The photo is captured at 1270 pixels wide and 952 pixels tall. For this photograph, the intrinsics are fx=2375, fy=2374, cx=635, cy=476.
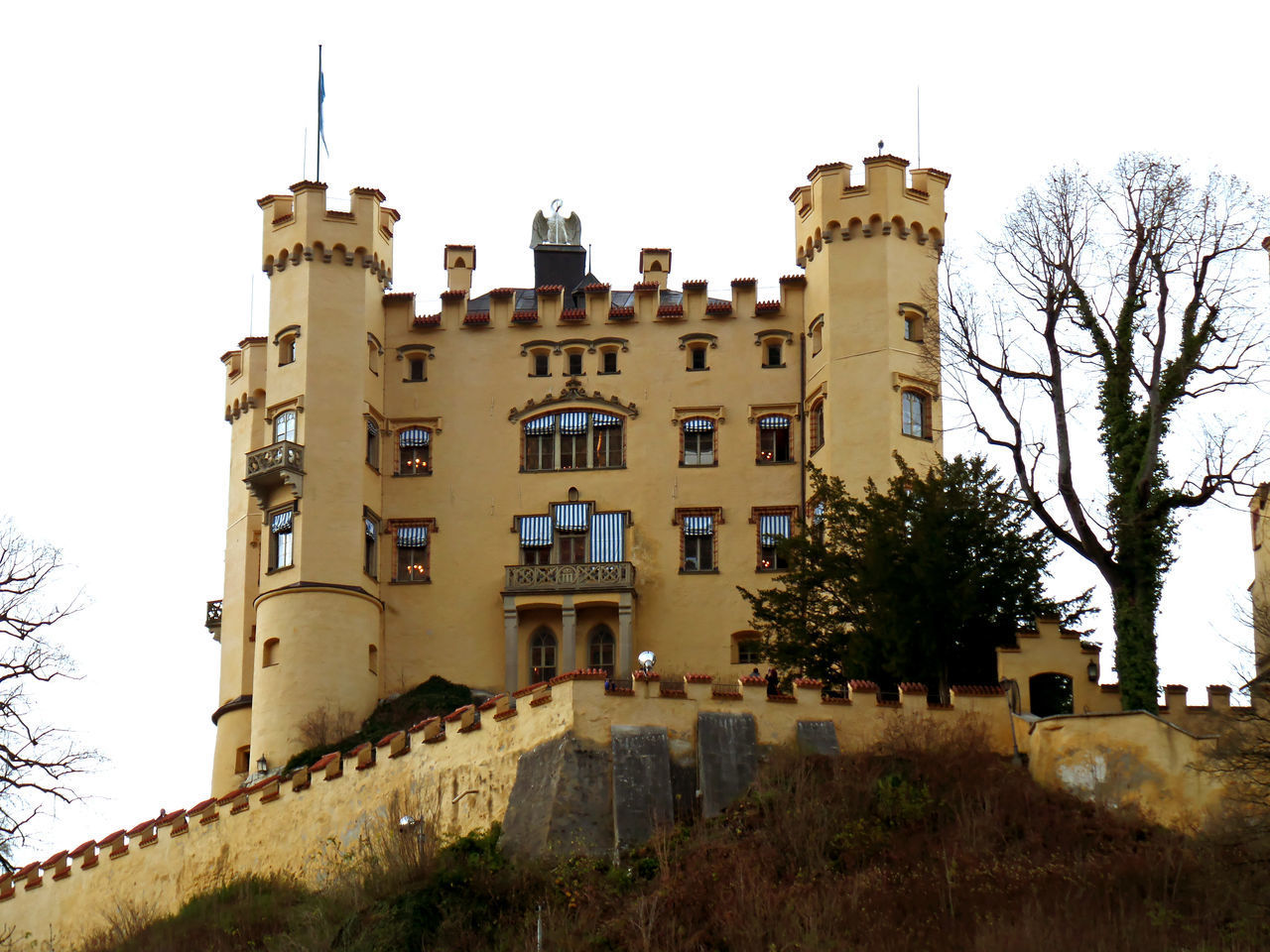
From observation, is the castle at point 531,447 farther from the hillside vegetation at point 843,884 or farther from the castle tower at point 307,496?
the hillside vegetation at point 843,884

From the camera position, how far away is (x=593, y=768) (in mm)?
45531

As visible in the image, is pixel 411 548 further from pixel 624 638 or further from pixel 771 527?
pixel 771 527

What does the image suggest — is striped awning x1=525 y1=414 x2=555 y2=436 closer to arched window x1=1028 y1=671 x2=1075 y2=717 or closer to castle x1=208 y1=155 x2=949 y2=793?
castle x1=208 y1=155 x2=949 y2=793

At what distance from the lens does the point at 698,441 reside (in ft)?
214

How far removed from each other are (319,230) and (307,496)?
7.73 meters

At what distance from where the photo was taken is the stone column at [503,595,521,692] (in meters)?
63.0

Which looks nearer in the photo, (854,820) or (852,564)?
(854,820)

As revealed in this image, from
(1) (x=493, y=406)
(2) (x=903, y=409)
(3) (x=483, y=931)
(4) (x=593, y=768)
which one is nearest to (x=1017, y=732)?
(4) (x=593, y=768)

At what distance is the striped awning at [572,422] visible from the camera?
65750 mm

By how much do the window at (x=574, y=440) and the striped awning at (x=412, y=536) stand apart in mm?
3352

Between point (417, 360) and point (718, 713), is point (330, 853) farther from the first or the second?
point (417, 360)

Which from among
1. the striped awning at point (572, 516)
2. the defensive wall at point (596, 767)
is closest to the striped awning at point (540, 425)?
the striped awning at point (572, 516)

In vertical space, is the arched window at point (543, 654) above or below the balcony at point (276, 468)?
below

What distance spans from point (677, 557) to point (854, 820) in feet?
66.9
